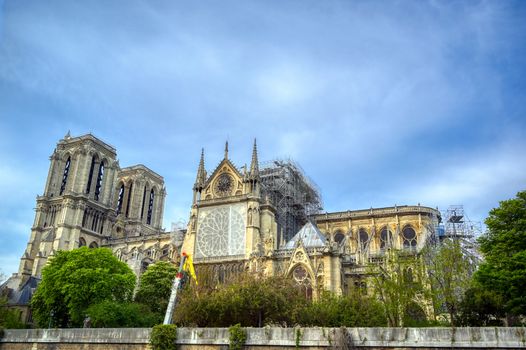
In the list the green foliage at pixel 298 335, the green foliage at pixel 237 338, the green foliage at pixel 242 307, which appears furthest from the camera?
the green foliage at pixel 242 307

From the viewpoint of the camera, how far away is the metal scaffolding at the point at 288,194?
49875mm

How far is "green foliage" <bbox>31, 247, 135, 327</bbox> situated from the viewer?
36.0 m

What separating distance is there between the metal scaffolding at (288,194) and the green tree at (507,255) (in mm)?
23655

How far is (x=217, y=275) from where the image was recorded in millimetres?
43469

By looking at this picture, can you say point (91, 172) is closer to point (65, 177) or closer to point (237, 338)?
point (65, 177)

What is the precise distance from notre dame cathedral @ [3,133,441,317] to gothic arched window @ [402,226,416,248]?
99mm

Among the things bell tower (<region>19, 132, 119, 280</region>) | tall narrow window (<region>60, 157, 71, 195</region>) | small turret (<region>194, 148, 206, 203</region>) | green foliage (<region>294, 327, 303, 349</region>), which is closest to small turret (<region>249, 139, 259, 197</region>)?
small turret (<region>194, 148, 206, 203</region>)

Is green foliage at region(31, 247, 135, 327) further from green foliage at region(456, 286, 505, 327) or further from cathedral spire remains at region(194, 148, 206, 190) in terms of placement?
green foliage at region(456, 286, 505, 327)

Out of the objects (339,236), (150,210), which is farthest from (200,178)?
(150,210)

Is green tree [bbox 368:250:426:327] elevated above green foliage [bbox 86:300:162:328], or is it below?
above

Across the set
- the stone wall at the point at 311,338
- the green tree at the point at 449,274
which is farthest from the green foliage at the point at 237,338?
the green tree at the point at 449,274

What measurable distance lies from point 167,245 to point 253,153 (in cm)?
2236

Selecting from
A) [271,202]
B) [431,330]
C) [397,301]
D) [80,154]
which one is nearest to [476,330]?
[431,330]

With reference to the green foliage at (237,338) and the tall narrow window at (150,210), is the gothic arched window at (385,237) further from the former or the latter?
the tall narrow window at (150,210)
